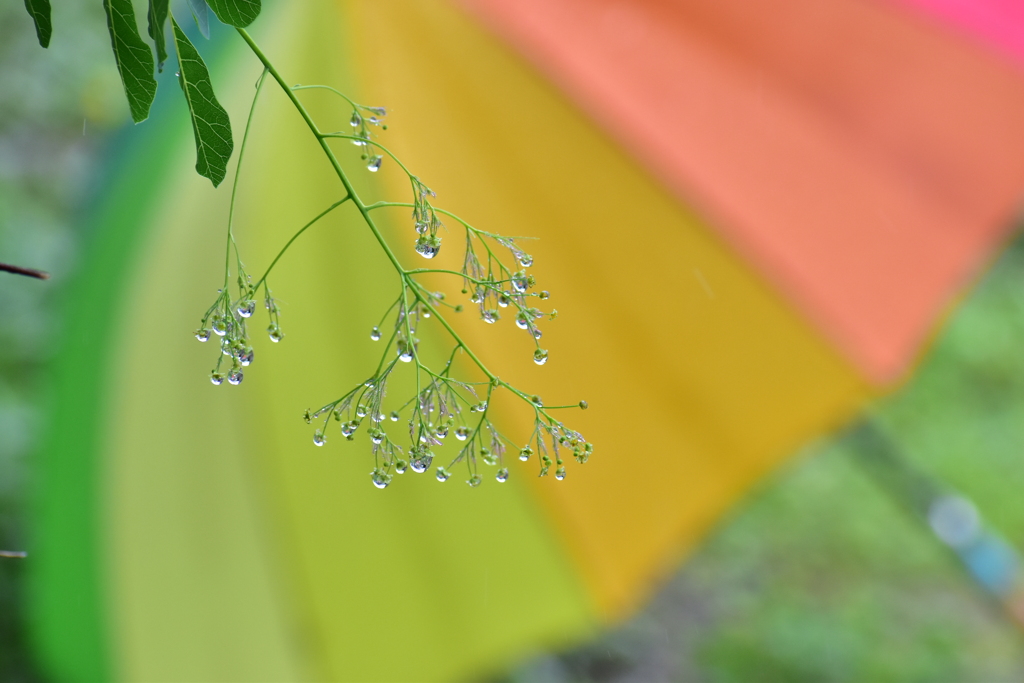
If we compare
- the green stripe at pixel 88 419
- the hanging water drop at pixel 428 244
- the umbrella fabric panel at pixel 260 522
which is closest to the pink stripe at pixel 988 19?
the umbrella fabric panel at pixel 260 522

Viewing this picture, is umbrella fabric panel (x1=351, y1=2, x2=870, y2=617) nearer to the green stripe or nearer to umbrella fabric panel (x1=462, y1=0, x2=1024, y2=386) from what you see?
umbrella fabric panel (x1=462, y1=0, x2=1024, y2=386)

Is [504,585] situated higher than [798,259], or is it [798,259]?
[798,259]

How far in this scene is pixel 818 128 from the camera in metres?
1.63

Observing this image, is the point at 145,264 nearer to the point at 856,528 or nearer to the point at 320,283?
the point at 320,283

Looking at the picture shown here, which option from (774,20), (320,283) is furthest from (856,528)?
(320,283)

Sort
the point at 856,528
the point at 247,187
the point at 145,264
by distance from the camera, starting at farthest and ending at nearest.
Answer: the point at 856,528 → the point at 145,264 → the point at 247,187

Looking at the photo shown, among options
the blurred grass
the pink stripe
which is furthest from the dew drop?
the blurred grass

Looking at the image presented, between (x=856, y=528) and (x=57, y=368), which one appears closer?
(x=57, y=368)

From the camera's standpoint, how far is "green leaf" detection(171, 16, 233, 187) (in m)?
0.49

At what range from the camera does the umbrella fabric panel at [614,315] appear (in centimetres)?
154

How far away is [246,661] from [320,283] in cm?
70

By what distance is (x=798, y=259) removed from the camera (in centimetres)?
162

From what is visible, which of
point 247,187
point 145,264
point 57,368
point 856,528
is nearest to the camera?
point 247,187

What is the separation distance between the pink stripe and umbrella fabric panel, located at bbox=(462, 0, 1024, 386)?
34mm
